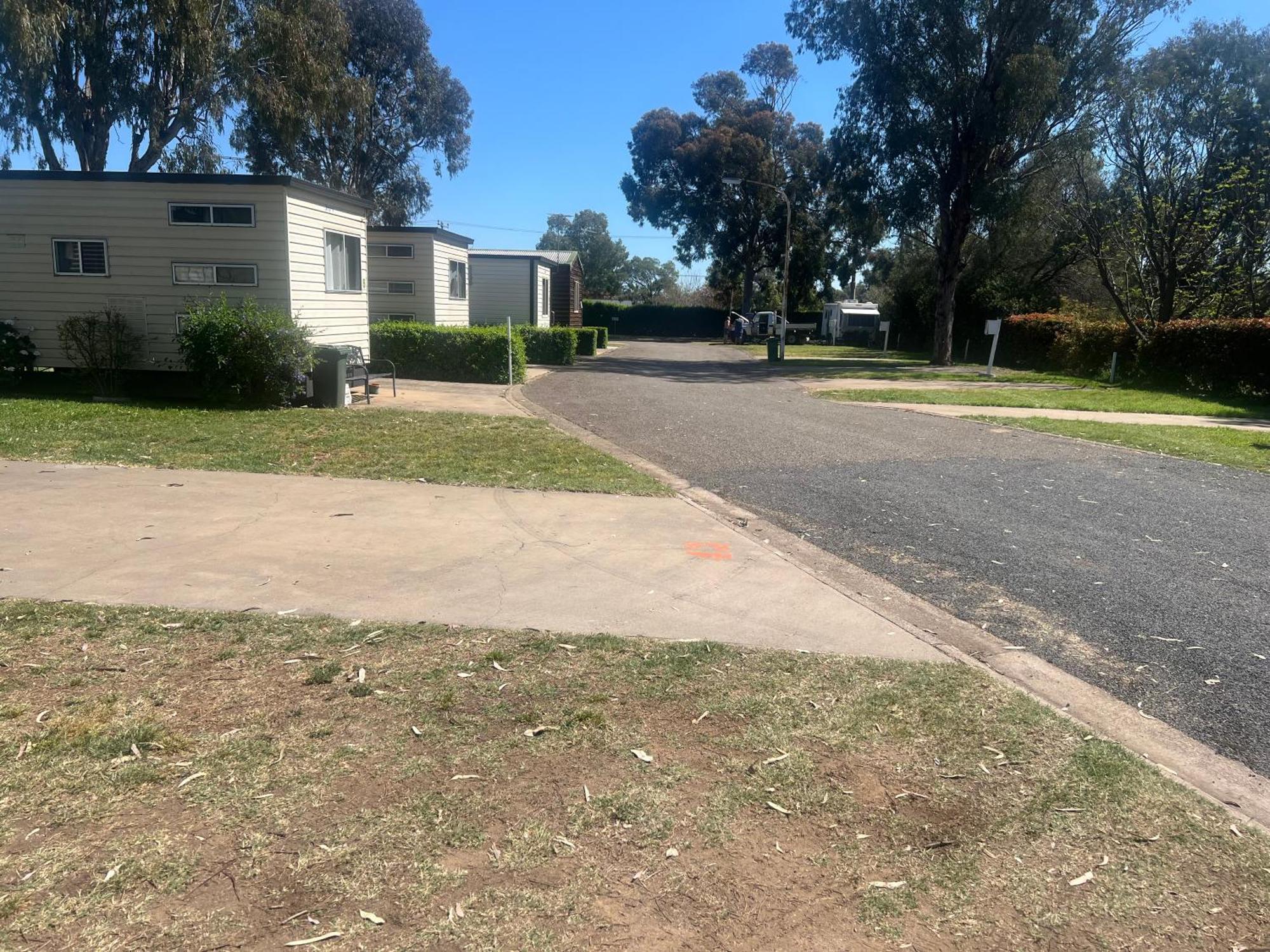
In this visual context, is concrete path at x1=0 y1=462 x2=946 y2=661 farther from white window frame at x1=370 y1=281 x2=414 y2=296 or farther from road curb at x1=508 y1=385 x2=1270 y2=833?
white window frame at x1=370 y1=281 x2=414 y2=296

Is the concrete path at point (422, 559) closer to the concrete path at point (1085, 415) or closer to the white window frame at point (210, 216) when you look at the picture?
the white window frame at point (210, 216)

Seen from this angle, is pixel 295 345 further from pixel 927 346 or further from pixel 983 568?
pixel 927 346

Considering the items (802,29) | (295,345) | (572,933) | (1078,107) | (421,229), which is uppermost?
(802,29)

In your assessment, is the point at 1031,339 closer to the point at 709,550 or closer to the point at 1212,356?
the point at 1212,356

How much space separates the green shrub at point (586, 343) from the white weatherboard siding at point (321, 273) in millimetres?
17959

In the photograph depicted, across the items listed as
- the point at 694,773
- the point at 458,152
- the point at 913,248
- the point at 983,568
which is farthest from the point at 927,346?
the point at 694,773

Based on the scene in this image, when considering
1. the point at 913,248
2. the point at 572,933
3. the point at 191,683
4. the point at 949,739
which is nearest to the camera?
the point at 572,933

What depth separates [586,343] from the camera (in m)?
35.7

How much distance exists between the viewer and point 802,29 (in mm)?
34156

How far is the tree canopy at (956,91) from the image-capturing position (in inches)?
1138

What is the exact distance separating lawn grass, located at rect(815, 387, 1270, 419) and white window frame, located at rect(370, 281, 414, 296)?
37.0 feet

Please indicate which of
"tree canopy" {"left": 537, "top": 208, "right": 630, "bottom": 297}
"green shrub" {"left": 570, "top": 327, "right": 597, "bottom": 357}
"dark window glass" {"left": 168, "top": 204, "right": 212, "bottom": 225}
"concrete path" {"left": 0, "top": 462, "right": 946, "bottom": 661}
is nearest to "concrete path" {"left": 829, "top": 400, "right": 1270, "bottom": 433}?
"concrete path" {"left": 0, "top": 462, "right": 946, "bottom": 661}

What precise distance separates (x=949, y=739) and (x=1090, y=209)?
29.3 m

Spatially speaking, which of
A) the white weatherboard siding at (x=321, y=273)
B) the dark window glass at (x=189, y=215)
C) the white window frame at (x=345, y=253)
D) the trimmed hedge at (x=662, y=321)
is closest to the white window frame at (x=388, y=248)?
the white weatherboard siding at (x=321, y=273)
